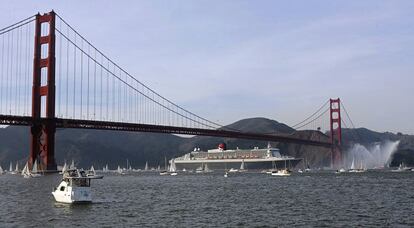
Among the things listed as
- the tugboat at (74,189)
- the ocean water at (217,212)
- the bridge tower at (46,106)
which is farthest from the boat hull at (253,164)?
the tugboat at (74,189)

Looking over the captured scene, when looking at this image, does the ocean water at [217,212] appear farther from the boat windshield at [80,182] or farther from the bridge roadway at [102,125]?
the bridge roadway at [102,125]

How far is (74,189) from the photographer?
42.8 m

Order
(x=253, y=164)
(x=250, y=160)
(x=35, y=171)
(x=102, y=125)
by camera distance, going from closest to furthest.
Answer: (x=35, y=171) < (x=102, y=125) < (x=253, y=164) < (x=250, y=160)

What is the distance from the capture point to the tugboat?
140 feet

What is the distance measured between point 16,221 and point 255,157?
159 m

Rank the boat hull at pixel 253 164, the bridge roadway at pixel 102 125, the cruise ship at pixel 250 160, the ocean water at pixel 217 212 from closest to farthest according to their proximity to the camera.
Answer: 1. the ocean water at pixel 217 212
2. the bridge roadway at pixel 102 125
3. the boat hull at pixel 253 164
4. the cruise ship at pixel 250 160

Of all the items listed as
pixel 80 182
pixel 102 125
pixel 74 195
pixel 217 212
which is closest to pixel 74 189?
pixel 74 195

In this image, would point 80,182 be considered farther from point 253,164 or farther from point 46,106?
point 253,164

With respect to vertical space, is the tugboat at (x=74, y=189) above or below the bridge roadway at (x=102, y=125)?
below

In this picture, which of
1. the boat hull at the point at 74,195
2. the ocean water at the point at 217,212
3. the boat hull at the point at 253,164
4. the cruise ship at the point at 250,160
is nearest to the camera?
the ocean water at the point at 217,212

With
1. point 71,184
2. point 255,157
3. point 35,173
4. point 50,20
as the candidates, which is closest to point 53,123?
point 35,173

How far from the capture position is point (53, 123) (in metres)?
96.1

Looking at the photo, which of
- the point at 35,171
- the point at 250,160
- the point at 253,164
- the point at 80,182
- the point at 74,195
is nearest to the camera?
the point at 74,195

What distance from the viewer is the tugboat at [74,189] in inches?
1676
